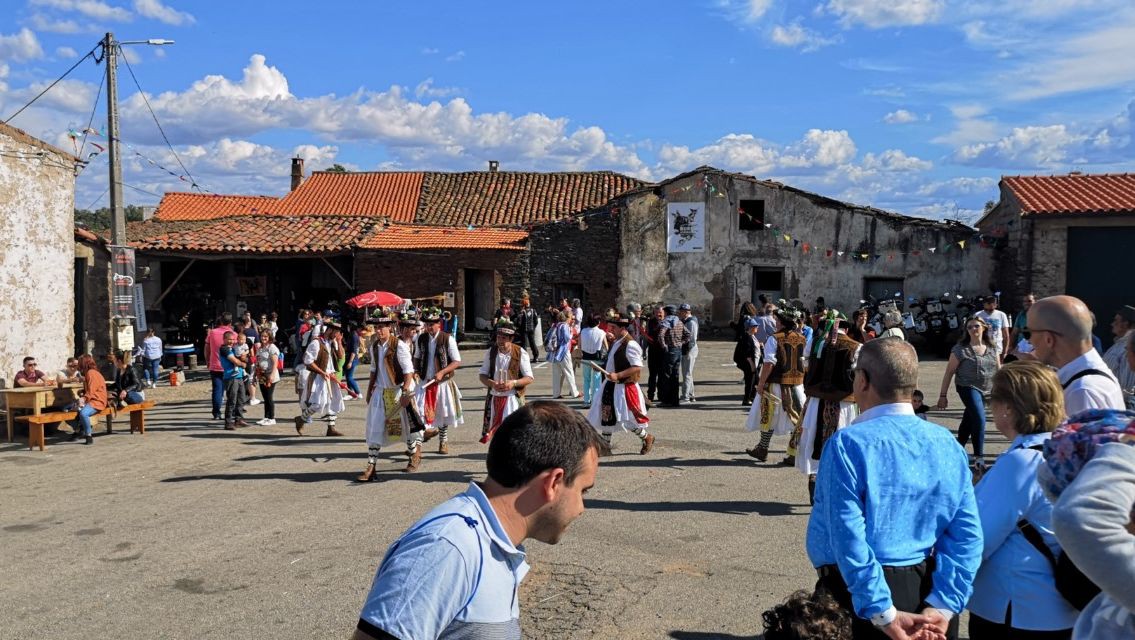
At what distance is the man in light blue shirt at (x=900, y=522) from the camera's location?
3074 millimetres

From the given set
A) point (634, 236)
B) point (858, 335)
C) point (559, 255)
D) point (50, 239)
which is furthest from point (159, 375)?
point (858, 335)

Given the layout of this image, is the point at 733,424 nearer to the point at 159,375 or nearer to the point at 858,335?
the point at 858,335

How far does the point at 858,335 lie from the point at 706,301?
18.7m

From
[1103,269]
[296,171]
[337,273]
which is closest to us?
[1103,269]

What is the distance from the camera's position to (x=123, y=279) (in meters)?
18.1

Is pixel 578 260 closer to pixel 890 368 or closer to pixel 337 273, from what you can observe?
pixel 337 273

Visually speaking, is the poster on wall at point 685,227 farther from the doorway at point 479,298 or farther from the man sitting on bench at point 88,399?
the man sitting on bench at point 88,399

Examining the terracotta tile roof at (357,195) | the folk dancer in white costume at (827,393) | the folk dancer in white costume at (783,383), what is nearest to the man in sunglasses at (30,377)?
the folk dancer in white costume at (783,383)

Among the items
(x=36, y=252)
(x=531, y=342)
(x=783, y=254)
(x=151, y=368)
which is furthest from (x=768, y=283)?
(x=36, y=252)

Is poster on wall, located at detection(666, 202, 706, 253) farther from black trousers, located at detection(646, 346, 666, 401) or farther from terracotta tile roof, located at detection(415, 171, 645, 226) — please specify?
black trousers, located at detection(646, 346, 666, 401)

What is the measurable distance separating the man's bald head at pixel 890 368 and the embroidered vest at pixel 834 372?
188 inches

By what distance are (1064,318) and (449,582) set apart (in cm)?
351

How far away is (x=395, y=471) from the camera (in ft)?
32.9

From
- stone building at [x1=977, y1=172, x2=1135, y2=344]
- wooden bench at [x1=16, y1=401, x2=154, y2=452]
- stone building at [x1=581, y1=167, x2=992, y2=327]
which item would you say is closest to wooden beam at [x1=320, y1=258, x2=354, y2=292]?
stone building at [x1=581, y1=167, x2=992, y2=327]
